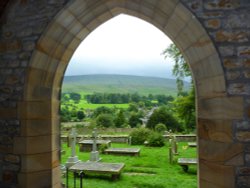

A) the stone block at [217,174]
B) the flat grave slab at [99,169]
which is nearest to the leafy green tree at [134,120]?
the flat grave slab at [99,169]

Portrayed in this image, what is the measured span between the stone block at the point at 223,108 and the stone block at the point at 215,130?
6cm

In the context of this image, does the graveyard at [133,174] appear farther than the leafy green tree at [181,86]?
No

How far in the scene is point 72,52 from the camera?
424 centimetres

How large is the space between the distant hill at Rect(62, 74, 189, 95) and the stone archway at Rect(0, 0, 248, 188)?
97392 millimetres

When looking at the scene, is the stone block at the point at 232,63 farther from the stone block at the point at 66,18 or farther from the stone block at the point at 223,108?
the stone block at the point at 66,18

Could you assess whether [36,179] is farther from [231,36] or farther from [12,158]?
[231,36]

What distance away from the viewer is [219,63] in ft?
10.1

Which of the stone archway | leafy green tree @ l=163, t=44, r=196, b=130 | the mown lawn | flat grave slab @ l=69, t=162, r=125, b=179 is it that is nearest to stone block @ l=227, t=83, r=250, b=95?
the stone archway

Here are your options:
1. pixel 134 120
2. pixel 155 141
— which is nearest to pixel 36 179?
pixel 155 141

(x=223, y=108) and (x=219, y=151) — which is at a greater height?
(x=223, y=108)

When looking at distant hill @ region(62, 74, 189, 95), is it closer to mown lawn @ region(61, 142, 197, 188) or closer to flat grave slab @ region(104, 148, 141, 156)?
flat grave slab @ region(104, 148, 141, 156)

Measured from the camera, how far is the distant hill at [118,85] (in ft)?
350

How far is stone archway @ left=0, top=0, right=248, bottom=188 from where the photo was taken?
3.04 metres

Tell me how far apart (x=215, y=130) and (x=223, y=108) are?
0.29 meters
